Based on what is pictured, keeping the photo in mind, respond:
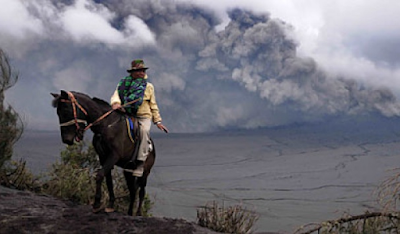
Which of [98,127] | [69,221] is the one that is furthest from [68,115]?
[69,221]

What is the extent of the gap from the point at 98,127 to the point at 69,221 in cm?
129

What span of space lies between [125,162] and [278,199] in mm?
128971

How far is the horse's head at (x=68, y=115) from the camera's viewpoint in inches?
227

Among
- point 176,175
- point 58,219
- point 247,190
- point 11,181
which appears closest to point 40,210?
point 58,219

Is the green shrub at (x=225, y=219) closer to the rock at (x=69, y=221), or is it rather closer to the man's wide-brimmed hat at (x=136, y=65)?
the rock at (x=69, y=221)

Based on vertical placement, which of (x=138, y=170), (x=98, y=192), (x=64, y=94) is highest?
(x=64, y=94)

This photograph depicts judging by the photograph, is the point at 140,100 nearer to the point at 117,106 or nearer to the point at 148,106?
the point at 148,106

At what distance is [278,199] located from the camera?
13100 centimetres

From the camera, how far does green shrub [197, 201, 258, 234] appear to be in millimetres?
7156

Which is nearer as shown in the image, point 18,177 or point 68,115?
point 68,115

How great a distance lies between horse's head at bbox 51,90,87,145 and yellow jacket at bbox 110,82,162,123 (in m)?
0.93

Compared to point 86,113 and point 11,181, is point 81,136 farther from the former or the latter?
point 11,181

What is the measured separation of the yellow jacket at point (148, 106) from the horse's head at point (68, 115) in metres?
0.93

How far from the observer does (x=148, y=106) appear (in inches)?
271
